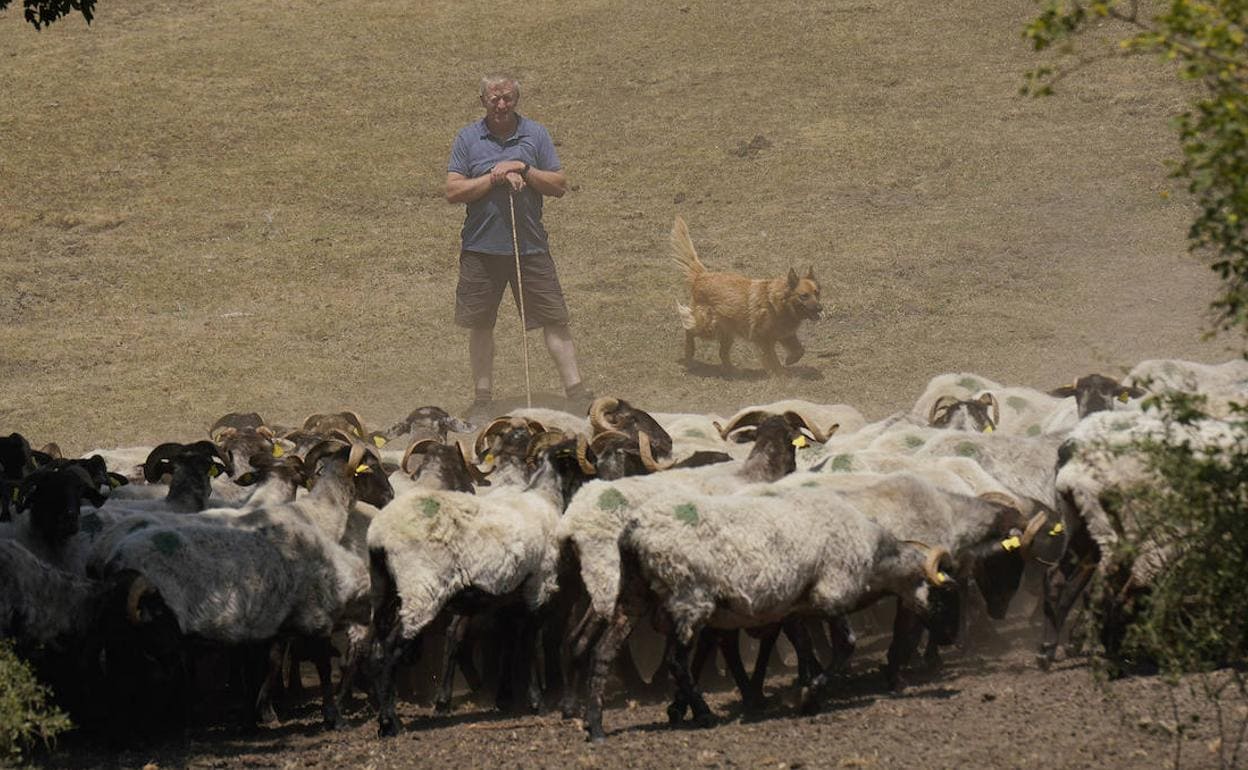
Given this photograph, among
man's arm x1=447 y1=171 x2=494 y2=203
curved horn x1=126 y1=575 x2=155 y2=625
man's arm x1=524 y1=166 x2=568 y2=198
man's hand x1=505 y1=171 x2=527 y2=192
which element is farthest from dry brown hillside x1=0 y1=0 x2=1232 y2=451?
curved horn x1=126 y1=575 x2=155 y2=625

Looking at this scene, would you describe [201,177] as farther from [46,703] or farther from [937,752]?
[937,752]

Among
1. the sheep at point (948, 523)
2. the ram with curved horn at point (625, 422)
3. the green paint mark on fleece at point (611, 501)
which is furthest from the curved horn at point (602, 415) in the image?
the green paint mark on fleece at point (611, 501)

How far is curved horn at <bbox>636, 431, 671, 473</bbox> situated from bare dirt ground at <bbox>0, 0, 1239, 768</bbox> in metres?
2.05

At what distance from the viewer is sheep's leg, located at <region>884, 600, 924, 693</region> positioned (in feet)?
38.4

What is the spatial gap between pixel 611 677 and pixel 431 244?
18022 mm

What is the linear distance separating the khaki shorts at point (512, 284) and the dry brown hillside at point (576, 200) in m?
1.74

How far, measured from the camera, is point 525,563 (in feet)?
37.7

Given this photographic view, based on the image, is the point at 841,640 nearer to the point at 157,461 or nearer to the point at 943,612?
the point at 943,612

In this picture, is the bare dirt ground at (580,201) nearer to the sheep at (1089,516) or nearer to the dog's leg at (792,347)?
the dog's leg at (792,347)

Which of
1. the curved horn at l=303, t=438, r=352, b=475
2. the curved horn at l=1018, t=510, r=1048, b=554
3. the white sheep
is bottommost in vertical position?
the curved horn at l=1018, t=510, r=1048, b=554

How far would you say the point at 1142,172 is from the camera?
30.5 meters

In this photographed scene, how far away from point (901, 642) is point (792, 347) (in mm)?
11852

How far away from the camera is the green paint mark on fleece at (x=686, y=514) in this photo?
1047 centimetres

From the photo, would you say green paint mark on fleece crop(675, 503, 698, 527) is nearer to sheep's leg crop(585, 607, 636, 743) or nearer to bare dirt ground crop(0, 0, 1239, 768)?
sheep's leg crop(585, 607, 636, 743)
